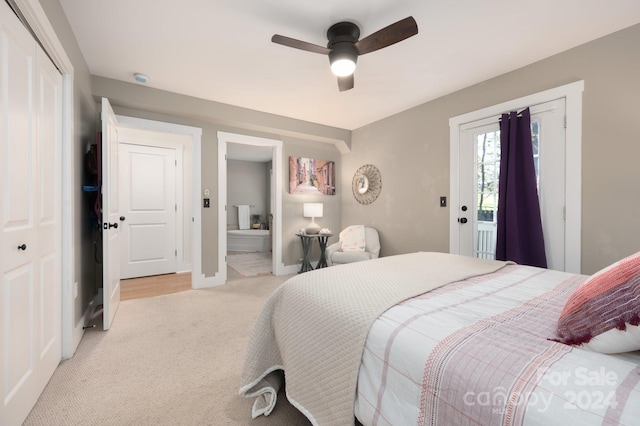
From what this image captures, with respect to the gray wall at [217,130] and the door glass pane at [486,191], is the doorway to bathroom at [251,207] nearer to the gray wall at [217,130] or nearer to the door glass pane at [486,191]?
the gray wall at [217,130]

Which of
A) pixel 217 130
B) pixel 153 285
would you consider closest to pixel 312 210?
pixel 217 130

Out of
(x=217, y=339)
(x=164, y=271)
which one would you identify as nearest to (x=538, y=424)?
(x=217, y=339)

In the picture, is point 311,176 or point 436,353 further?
point 311,176

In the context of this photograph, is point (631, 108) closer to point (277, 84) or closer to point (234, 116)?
point (277, 84)

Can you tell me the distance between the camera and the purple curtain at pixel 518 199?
2559 millimetres

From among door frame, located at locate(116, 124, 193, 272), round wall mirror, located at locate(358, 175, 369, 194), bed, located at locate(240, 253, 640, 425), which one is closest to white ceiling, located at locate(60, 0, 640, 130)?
round wall mirror, located at locate(358, 175, 369, 194)

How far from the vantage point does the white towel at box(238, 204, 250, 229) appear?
23.8ft

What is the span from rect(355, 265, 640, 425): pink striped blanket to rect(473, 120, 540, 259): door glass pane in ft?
6.36

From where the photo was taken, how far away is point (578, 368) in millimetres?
699

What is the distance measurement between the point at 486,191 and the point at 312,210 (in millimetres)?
2335

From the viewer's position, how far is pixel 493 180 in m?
2.93

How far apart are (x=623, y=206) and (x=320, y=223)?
137 inches

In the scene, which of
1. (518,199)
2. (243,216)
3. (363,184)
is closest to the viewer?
(518,199)

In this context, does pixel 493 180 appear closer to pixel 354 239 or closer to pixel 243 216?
pixel 354 239
